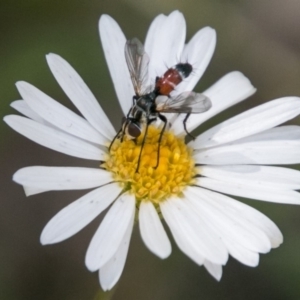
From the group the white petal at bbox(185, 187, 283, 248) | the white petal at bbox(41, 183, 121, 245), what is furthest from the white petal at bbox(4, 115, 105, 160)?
the white petal at bbox(185, 187, 283, 248)

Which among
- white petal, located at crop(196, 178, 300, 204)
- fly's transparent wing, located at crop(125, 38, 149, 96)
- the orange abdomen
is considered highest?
fly's transparent wing, located at crop(125, 38, 149, 96)

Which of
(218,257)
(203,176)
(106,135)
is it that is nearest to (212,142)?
(203,176)

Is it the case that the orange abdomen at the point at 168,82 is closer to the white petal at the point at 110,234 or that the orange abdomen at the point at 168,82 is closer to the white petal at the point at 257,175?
the white petal at the point at 257,175

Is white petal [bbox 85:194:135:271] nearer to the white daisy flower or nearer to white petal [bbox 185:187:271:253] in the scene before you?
the white daisy flower

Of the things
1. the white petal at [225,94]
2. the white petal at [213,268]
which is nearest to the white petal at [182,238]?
the white petal at [213,268]

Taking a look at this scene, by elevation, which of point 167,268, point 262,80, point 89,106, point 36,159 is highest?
point 89,106

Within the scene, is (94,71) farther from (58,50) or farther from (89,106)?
(89,106)

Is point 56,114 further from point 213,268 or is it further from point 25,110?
point 213,268
